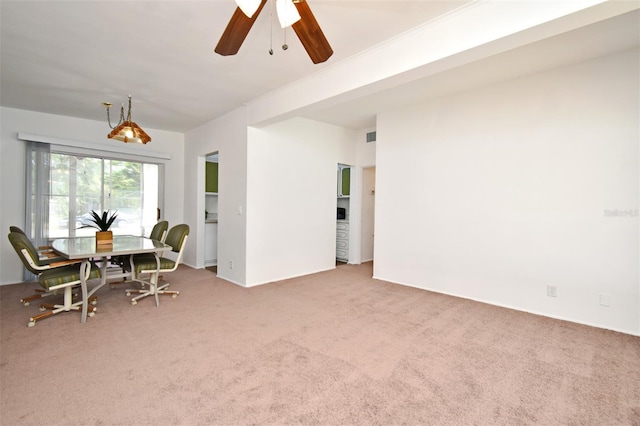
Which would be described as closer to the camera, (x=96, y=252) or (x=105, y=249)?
(x=96, y=252)

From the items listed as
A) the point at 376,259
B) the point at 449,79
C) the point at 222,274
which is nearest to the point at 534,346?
the point at 376,259

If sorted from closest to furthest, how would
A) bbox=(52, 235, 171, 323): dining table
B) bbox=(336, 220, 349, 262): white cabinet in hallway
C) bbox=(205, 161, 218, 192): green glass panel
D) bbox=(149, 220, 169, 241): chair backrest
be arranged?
bbox=(52, 235, 171, 323): dining table
bbox=(149, 220, 169, 241): chair backrest
bbox=(205, 161, 218, 192): green glass panel
bbox=(336, 220, 349, 262): white cabinet in hallway

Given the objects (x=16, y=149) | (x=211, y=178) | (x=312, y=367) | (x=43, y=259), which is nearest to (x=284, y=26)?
(x=312, y=367)

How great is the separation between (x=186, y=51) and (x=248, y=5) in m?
1.60

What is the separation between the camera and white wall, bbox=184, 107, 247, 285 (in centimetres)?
451

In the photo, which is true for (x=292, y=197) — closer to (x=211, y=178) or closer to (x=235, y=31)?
(x=211, y=178)

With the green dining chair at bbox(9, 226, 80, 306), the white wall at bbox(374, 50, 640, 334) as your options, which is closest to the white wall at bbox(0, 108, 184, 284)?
the green dining chair at bbox(9, 226, 80, 306)

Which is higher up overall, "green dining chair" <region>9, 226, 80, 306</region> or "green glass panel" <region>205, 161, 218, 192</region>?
"green glass panel" <region>205, 161, 218, 192</region>

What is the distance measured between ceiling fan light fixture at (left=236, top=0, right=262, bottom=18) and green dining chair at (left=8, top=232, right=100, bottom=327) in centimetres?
299

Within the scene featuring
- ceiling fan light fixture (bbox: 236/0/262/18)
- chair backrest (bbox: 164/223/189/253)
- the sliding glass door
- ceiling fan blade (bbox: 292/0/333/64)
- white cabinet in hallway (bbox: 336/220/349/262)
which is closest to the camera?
ceiling fan light fixture (bbox: 236/0/262/18)

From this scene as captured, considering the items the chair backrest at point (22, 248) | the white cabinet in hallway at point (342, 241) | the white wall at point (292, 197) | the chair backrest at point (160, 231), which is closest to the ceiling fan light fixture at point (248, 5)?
the white wall at point (292, 197)

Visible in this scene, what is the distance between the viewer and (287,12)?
168 cm

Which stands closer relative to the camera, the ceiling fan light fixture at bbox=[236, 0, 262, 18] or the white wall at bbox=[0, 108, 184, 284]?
the ceiling fan light fixture at bbox=[236, 0, 262, 18]

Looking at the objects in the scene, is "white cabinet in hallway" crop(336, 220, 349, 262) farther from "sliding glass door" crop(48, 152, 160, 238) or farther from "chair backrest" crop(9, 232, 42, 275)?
"chair backrest" crop(9, 232, 42, 275)
